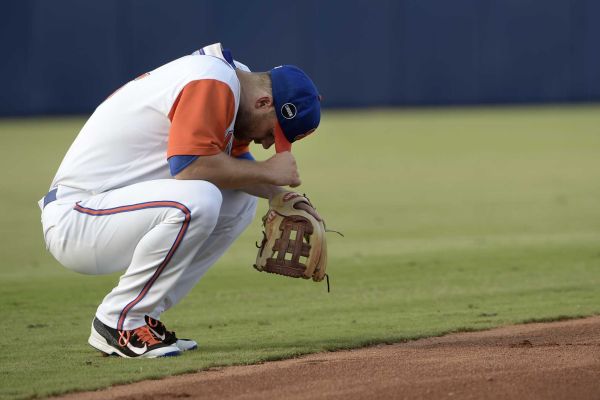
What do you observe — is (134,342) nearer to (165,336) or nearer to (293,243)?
(165,336)

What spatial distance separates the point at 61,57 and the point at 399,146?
25.4ft

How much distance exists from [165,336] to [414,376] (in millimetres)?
1033

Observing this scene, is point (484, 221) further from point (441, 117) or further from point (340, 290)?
point (441, 117)

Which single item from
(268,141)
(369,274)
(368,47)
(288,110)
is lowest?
(368,47)

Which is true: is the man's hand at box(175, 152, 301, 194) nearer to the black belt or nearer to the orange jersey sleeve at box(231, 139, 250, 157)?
the orange jersey sleeve at box(231, 139, 250, 157)

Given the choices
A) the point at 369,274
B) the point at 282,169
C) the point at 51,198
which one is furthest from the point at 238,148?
the point at 369,274

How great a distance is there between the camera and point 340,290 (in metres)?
5.81

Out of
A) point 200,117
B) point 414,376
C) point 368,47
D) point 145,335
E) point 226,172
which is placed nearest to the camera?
point 414,376

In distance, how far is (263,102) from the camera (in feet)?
12.9

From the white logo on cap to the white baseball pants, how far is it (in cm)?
38

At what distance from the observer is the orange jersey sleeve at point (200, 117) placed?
3.70 m

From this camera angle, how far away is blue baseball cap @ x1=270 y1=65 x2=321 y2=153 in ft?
12.9

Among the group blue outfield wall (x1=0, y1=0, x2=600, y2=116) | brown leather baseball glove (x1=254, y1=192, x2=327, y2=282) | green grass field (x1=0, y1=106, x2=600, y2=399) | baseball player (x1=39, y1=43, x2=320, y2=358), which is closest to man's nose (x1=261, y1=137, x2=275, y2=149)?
baseball player (x1=39, y1=43, x2=320, y2=358)

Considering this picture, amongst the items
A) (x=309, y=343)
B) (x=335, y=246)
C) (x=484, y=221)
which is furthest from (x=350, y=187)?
(x=309, y=343)
